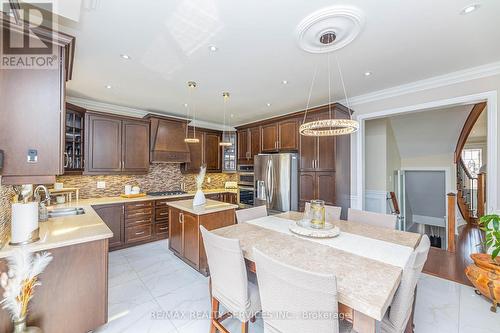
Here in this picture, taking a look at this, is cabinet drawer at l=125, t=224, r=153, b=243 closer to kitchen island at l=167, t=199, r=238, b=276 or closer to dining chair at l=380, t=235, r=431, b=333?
kitchen island at l=167, t=199, r=238, b=276

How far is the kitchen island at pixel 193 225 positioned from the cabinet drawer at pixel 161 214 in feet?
2.56

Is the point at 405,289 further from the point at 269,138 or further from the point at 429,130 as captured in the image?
the point at 429,130

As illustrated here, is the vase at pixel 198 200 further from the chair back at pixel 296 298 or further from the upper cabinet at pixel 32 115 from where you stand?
the chair back at pixel 296 298

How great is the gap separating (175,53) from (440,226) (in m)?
7.51

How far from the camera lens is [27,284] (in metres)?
1.32

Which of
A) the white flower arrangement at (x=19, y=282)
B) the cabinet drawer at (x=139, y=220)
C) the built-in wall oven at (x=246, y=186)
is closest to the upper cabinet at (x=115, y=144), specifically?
the cabinet drawer at (x=139, y=220)

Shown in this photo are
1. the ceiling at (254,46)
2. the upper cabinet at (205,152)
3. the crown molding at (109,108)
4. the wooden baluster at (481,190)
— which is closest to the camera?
the ceiling at (254,46)

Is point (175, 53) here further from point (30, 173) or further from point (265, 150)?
point (265, 150)

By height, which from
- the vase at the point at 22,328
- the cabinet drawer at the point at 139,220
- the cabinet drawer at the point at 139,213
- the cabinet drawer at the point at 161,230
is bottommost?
the cabinet drawer at the point at 161,230

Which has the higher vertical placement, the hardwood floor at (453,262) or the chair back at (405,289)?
the chair back at (405,289)

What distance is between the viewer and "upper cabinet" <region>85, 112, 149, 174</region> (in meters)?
3.61

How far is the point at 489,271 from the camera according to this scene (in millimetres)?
2096

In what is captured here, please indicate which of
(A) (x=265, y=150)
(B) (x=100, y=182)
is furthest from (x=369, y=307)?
(B) (x=100, y=182)

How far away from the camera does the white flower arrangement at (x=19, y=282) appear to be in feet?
4.16
